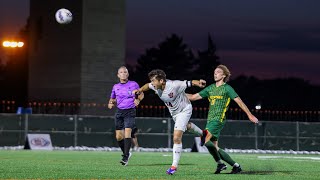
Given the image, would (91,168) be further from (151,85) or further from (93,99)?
(93,99)

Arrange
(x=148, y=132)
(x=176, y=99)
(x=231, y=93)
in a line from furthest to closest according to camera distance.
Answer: (x=148, y=132) < (x=176, y=99) < (x=231, y=93)

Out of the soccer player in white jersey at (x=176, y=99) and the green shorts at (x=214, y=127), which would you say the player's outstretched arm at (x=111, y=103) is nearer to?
the soccer player in white jersey at (x=176, y=99)

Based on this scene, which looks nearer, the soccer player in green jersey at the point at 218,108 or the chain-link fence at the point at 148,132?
the soccer player in green jersey at the point at 218,108

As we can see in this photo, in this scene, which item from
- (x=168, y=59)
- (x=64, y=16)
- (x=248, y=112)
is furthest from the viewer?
(x=168, y=59)

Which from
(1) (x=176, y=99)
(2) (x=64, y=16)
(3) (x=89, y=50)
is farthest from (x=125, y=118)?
(3) (x=89, y=50)

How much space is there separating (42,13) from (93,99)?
21.3ft

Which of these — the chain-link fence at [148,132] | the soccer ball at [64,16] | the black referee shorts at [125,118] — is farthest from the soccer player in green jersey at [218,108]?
the chain-link fence at [148,132]

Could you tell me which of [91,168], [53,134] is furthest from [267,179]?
[53,134]

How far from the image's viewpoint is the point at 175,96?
15.9m

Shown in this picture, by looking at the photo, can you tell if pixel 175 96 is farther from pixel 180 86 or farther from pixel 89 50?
pixel 89 50

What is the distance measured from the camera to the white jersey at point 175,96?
1581 centimetres

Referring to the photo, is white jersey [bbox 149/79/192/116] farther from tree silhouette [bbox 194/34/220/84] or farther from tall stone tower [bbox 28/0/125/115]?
tree silhouette [bbox 194/34/220/84]

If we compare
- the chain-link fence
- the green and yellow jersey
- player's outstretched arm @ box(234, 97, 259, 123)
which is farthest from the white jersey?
the chain-link fence

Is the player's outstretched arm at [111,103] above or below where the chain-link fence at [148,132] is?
above
